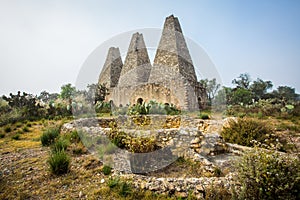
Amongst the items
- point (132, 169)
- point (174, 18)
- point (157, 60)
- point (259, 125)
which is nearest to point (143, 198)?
point (132, 169)

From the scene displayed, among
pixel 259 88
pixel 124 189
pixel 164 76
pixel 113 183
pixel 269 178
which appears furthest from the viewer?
pixel 259 88

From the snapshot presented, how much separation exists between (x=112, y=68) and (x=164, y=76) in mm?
11019

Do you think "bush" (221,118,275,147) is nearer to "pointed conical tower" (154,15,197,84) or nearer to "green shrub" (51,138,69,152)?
"green shrub" (51,138,69,152)

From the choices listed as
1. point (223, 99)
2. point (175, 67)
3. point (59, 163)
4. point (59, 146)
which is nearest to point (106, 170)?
point (59, 163)

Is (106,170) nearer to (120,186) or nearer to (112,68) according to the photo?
(120,186)

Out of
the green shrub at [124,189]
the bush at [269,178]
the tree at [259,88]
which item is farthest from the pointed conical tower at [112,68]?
the tree at [259,88]

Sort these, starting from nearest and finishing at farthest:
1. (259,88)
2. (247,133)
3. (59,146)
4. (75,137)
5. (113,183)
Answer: (113,183) → (59,146) → (75,137) → (247,133) → (259,88)

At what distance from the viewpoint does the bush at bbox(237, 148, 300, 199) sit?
2.57 m

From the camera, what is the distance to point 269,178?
2.63 metres

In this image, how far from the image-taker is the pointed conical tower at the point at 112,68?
26547 mm

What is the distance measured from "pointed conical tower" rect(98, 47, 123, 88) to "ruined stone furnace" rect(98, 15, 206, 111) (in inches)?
62.0

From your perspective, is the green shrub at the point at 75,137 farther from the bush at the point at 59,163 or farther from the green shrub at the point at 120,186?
the green shrub at the point at 120,186

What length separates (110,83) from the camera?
25906 mm

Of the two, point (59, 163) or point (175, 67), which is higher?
point (175, 67)
